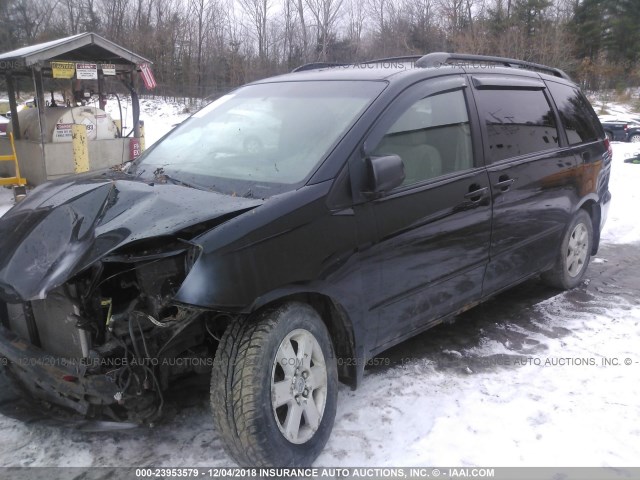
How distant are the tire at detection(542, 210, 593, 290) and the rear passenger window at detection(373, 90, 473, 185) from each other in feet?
5.75

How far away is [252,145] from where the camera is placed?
3215 mm

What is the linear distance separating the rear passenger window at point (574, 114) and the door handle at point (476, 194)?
1578mm

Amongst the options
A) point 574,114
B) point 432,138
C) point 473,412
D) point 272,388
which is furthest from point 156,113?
point 272,388

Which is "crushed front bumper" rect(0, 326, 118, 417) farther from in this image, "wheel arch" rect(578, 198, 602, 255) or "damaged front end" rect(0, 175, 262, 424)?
"wheel arch" rect(578, 198, 602, 255)

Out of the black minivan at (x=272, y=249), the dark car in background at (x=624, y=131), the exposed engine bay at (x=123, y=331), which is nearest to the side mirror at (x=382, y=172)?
the black minivan at (x=272, y=249)

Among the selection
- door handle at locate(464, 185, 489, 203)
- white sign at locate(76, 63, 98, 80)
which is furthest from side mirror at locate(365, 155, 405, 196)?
white sign at locate(76, 63, 98, 80)

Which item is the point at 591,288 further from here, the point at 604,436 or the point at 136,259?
the point at 136,259

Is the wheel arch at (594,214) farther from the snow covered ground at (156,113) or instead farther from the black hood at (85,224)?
the snow covered ground at (156,113)

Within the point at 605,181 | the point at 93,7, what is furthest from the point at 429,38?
Answer: the point at 605,181

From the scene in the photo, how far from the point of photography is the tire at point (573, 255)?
480 cm

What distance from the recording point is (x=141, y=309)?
247 cm

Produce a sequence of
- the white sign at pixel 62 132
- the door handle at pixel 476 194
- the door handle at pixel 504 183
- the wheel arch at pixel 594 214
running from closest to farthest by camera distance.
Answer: the door handle at pixel 476 194 → the door handle at pixel 504 183 → the wheel arch at pixel 594 214 → the white sign at pixel 62 132

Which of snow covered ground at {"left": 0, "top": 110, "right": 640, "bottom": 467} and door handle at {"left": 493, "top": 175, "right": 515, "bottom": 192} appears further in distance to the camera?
door handle at {"left": 493, "top": 175, "right": 515, "bottom": 192}

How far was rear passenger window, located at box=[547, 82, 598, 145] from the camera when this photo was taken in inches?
185
